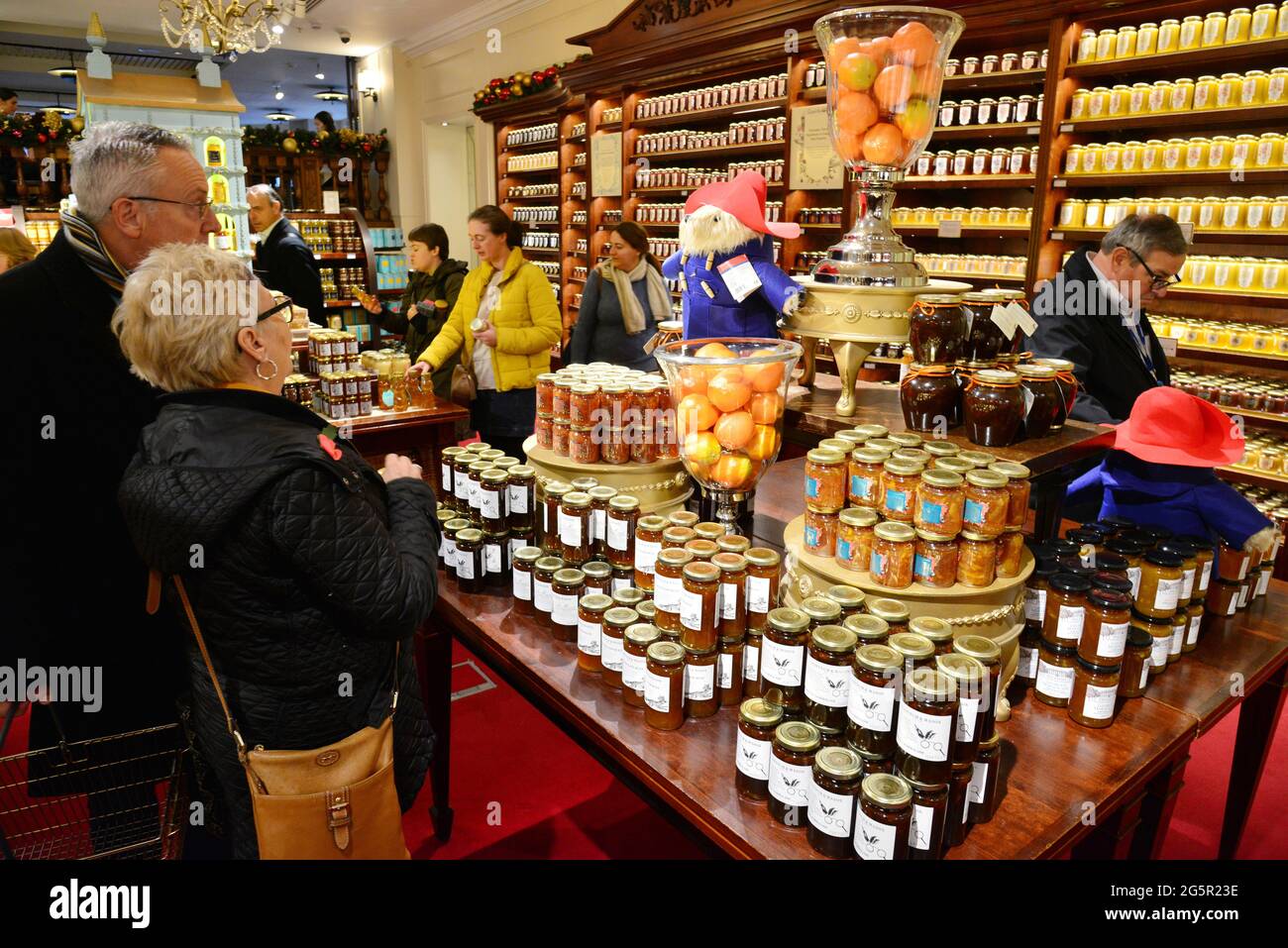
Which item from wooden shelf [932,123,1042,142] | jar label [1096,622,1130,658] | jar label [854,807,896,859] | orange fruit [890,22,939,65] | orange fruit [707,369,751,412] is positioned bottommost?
jar label [854,807,896,859]

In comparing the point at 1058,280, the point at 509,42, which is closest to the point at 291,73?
the point at 509,42

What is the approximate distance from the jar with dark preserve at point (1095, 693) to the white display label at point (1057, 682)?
27 mm

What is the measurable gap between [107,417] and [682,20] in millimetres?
6022

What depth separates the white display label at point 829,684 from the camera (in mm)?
1296

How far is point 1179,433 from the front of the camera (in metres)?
1.94

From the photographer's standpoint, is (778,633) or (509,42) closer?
(778,633)

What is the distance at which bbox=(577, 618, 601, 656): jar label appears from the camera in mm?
1750

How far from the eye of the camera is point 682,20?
6.43 meters

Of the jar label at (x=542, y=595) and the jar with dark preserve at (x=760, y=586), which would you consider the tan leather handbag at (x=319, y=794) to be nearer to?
the jar label at (x=542, y=595)

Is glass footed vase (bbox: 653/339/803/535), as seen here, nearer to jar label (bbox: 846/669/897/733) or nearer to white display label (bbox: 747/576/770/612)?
white display label (bbox: 747/576/770/612)

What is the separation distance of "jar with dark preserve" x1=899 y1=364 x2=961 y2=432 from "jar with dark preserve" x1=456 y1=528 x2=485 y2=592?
1.12 metres

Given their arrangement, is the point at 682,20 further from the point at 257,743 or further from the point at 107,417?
the point at 257,743

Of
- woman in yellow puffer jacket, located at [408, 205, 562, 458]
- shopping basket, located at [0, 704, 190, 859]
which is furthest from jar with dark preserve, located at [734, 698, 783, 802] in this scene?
woman in yellow puffer jacket, located at [408, 205, 562, 458]

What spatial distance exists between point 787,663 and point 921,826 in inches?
12.4
